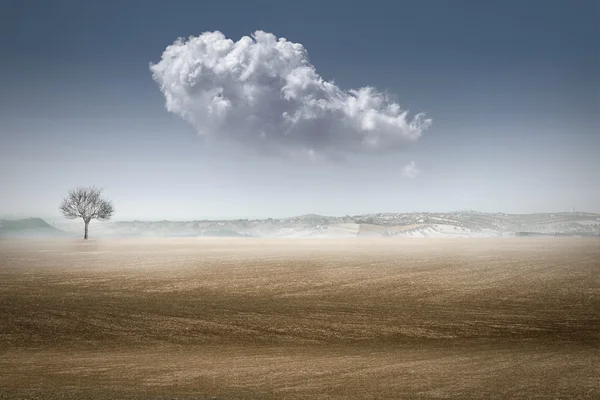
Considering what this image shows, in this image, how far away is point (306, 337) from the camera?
43.4 ft

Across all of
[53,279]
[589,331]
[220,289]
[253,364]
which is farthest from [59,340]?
[589,331]

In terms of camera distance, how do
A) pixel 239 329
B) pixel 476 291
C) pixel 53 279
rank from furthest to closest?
1. pixel 53 279
2. pixel 476 291
3. pixel 239 329

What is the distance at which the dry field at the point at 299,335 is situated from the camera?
8.87 m

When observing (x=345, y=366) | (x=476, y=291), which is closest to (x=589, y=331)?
(x=476, y=291)

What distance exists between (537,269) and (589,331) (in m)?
13.0

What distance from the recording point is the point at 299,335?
44.0ft

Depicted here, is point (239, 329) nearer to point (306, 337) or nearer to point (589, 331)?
point (306, 337)

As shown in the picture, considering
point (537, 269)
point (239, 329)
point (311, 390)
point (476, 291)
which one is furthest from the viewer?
point (537, 269)

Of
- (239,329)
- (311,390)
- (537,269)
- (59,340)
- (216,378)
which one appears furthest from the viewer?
(537,269)

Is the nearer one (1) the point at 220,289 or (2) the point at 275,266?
(1) the point at 220,289

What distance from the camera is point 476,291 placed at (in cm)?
1894

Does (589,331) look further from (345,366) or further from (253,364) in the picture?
(253,364)

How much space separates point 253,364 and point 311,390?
2400 mm

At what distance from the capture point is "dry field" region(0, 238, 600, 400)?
8.87m
